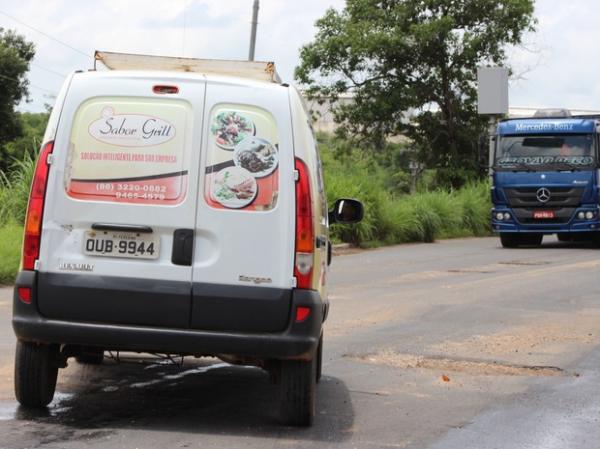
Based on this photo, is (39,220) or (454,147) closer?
(39,220)

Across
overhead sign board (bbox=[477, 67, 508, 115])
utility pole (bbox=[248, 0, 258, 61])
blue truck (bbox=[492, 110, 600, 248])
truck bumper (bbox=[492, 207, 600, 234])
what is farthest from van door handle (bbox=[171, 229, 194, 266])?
overhead sign board (bbox=[477, 67, 508, 115])

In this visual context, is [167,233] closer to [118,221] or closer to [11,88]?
[118,221]

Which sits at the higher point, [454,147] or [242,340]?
[454,147]

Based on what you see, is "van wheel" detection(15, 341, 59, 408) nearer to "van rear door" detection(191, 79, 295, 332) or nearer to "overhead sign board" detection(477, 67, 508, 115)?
"van rear door" detection(191, 79, 295, 332)

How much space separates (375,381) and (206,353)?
2.40 meters

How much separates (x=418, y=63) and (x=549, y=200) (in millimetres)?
12954

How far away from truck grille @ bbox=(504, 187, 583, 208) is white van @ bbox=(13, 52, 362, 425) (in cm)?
2048

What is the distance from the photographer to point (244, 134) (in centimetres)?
639

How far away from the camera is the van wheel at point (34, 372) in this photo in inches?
262

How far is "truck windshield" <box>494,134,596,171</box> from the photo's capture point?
2577 centimetres

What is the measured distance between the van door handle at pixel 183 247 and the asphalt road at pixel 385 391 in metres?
0.99

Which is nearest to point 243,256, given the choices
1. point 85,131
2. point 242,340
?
point 242,340

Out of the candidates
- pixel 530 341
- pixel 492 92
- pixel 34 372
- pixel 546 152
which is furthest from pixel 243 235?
pixel 492 92

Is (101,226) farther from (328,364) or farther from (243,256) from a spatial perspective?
(328,364)
